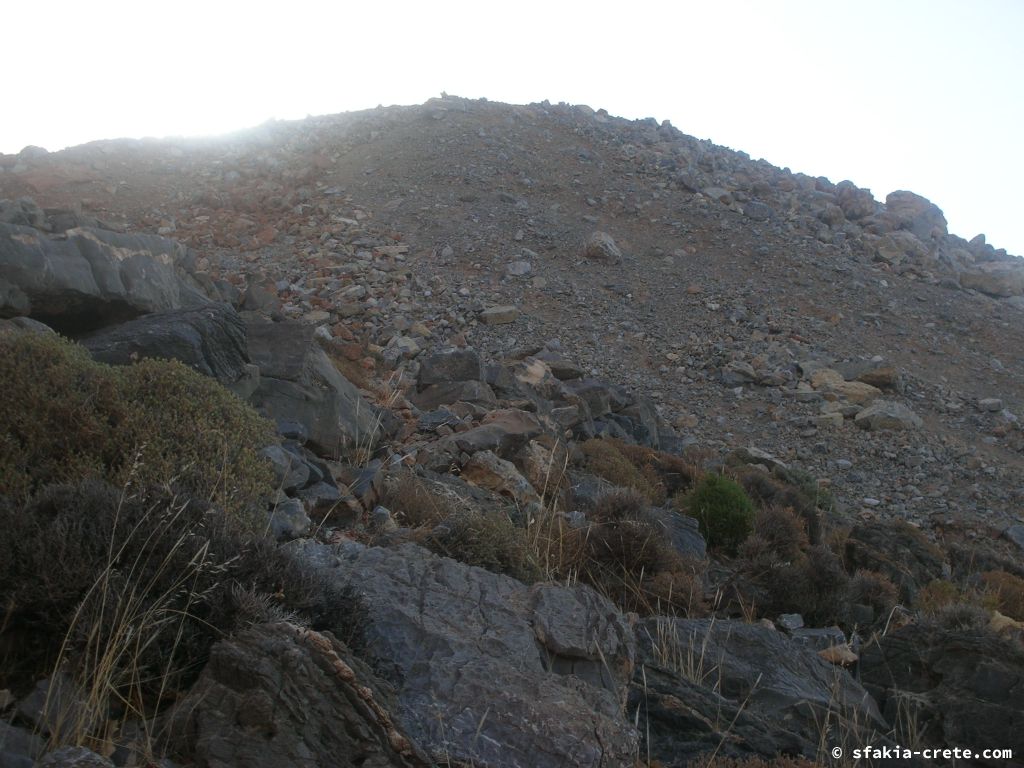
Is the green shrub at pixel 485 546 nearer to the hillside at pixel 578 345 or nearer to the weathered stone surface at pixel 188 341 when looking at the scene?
the hillside at pixel 578 345

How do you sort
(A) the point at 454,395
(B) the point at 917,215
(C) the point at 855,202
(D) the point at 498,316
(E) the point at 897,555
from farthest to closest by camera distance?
(B) the point at 917,215, (C) the point at 855,202, (D) the point at 498,316, (A) the point at 454,395, (E) the point at 897,555

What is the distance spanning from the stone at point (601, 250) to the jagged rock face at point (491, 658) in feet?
46.9

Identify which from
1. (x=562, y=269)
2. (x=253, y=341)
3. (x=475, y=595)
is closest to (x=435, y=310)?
(x=562, y=269)

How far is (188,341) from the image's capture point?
7.17 metres

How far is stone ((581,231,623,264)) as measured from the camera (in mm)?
18312

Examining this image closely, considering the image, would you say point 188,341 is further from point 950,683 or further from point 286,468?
point 950,683

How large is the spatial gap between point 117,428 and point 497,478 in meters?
3.54

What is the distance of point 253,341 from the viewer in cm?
873

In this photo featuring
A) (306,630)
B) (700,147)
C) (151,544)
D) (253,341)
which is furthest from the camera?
(700,147)

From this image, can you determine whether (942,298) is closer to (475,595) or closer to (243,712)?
(475,595)

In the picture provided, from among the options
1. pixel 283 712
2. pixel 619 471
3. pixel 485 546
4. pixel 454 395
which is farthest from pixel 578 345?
pixel 283 712

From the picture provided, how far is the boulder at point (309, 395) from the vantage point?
25.4 feet

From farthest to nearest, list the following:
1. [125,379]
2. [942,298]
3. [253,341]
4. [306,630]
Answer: [942,298] < [253,341] < [125,379] < [306,630]

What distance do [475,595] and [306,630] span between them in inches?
50.3
